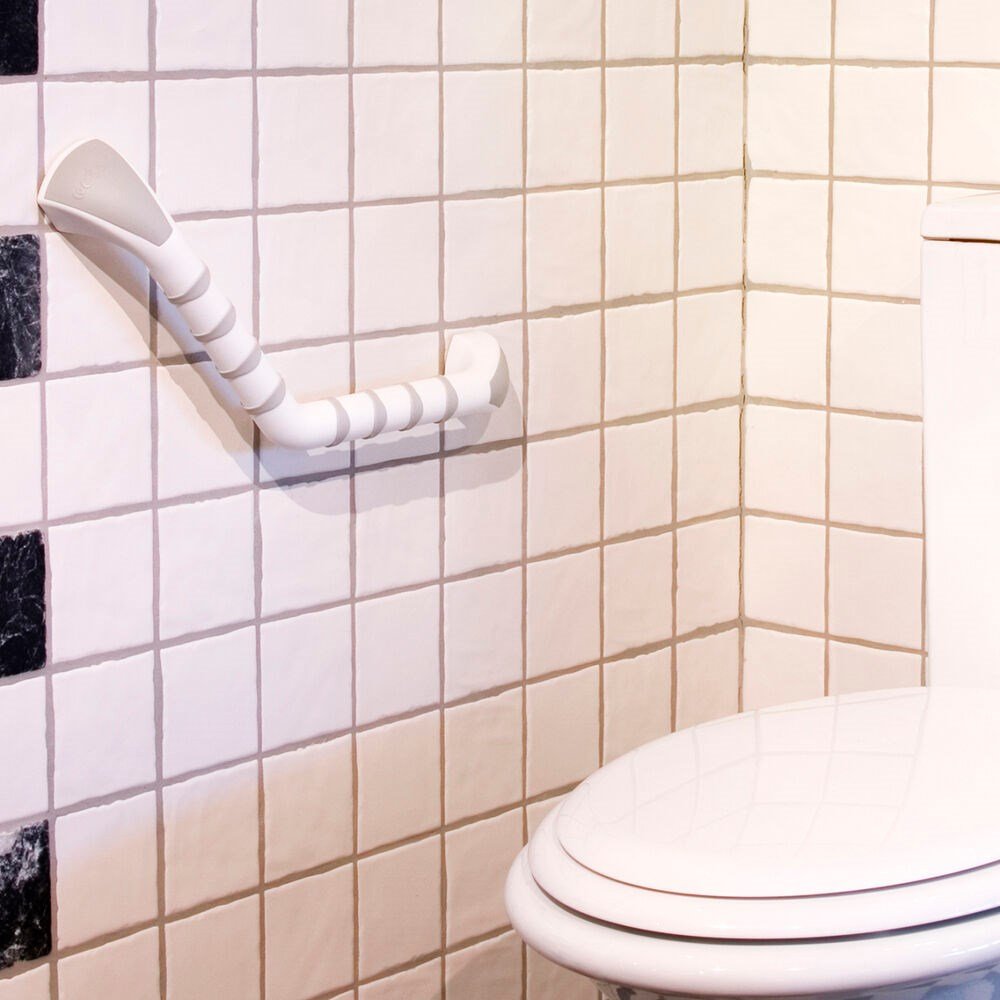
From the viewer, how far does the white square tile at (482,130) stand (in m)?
1.50

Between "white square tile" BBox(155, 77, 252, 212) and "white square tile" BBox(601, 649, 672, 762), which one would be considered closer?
"white square tile" BBox(155, 77, 252, 212)

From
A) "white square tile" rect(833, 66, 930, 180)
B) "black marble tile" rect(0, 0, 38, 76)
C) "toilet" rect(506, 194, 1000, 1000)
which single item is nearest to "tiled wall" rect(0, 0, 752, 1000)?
"black marble tile" rect(0, 0, 38, 76)

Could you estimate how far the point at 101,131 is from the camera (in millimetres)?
1249

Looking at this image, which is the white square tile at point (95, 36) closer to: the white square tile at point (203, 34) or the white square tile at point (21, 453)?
the white square tile at point (203, 34)

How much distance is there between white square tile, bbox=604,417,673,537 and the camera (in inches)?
67.2

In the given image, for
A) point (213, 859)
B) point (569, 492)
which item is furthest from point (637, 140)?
point (213, 859)

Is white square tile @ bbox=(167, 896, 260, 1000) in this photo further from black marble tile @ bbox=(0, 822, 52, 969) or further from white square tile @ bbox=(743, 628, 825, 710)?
white square tile @ bbox=(743, 628, 825, 710)

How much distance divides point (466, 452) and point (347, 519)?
0.15 metres

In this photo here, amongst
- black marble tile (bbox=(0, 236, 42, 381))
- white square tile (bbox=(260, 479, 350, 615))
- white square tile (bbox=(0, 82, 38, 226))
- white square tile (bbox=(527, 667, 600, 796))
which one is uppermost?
white square tile (bbox=(0, 82, 38, 226))

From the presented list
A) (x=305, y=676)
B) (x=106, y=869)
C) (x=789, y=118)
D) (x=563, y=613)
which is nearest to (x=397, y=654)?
(x=305, y=676)

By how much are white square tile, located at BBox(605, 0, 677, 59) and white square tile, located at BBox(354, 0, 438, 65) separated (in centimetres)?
23

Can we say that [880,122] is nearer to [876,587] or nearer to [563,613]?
[876,587]

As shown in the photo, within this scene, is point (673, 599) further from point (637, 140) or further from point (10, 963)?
point (10, 963)

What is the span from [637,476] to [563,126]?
0.35m
